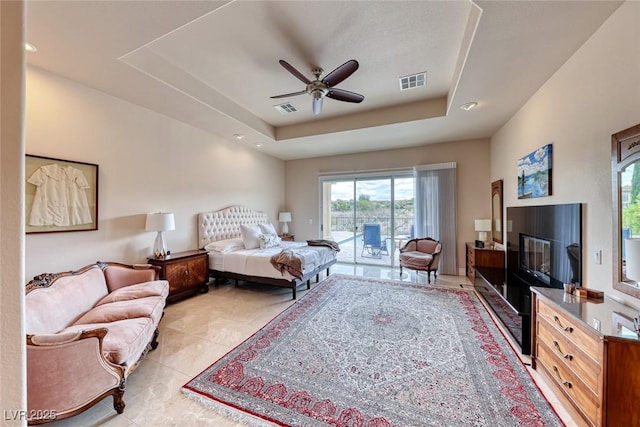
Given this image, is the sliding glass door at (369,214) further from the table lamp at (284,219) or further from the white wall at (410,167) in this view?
the table lamp at (284,219)

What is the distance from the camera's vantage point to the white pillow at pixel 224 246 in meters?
4.21

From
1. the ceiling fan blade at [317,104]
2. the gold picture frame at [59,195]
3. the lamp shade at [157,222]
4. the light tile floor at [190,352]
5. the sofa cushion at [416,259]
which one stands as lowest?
the light tile floor at [190,352]

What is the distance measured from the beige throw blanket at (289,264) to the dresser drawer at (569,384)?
273 centimetres

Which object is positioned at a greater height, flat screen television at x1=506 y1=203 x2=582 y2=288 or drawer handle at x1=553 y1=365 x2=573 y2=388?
flat screen television at x1=506 y1=203 x2=582 y2=288

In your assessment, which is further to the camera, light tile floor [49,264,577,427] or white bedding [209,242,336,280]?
white bedding [209,242,336,280]

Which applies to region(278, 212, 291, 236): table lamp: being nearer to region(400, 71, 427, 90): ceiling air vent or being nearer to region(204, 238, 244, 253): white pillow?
region(204, 238, 244, 253): white pillow

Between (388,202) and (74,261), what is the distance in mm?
5589

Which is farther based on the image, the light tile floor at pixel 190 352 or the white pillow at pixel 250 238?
the white pillow at pixel 250 238

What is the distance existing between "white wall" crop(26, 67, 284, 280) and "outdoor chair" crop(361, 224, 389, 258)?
11.3ft

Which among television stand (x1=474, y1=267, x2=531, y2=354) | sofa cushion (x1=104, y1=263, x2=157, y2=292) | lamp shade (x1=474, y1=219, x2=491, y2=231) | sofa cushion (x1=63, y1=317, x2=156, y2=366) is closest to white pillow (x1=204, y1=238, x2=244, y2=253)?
sofa cushion (x1=104, y1=263, x2=157, y2=292)

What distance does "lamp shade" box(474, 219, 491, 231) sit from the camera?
4520 millimetres

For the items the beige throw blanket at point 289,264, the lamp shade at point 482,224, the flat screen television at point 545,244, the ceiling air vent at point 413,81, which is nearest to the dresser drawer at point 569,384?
the flat screen television at point 545,244

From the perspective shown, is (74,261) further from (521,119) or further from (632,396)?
(521,119)

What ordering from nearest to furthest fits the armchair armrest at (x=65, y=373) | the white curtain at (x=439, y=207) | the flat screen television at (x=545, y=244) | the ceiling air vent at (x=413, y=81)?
1. the armchair armrest at (x=65, y=373)
2. the flat screen television at (x=545, y=244)
3. the ceiling air vent at (x=413, y=81)
4. the white curtain at (x=439, y=207)
